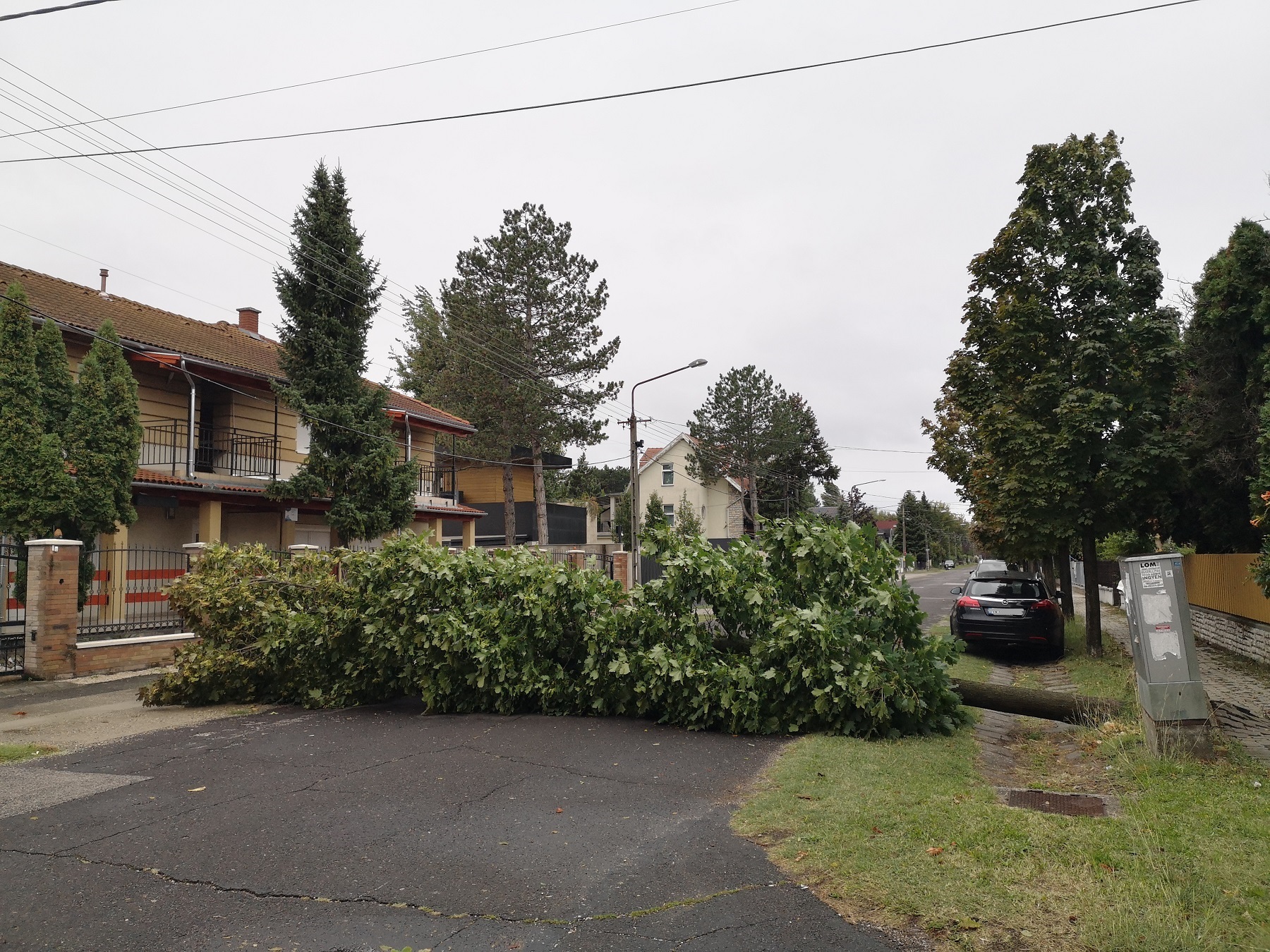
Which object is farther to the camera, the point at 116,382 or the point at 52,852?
the point at 116,382

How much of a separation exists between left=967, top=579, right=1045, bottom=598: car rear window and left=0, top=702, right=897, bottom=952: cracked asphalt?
8.66 meters

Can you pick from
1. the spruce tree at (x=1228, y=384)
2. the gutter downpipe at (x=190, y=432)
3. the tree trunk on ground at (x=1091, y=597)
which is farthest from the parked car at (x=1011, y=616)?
the gutter downpipe at (x=190, y=432)

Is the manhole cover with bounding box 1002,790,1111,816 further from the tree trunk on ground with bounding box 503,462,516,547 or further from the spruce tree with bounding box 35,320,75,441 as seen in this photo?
the tree trunk on ground with bounding box 503,462,516,547

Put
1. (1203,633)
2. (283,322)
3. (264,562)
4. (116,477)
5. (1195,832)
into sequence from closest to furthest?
(1195,832), (264,562), (116,477), (1203,633), (283,322)

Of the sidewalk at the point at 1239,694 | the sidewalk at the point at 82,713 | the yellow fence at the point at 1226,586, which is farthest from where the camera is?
the yellow fence at the point at 1226,586

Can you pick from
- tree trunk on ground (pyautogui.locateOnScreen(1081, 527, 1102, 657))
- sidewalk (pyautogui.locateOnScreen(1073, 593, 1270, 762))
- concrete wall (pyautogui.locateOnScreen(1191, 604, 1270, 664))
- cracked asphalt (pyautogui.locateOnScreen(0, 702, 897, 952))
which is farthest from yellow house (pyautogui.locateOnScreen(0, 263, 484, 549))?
concrete wall (pyautogui.locateOnScreen(1191, 604, 1270, 664))

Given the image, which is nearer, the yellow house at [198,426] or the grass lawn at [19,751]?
the grass lawn at [19,751]

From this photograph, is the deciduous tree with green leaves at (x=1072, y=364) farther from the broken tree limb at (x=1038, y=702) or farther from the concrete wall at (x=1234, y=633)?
the broken tree limb at (x=1038, y=702)

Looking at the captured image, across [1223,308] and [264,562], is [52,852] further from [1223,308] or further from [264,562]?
[1223,308]

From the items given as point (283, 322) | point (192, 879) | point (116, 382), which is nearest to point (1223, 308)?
point (192, 879)

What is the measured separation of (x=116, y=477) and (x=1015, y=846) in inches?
578

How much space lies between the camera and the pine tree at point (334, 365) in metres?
20.5

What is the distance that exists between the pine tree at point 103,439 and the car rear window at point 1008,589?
14820mm

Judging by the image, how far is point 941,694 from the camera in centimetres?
788
